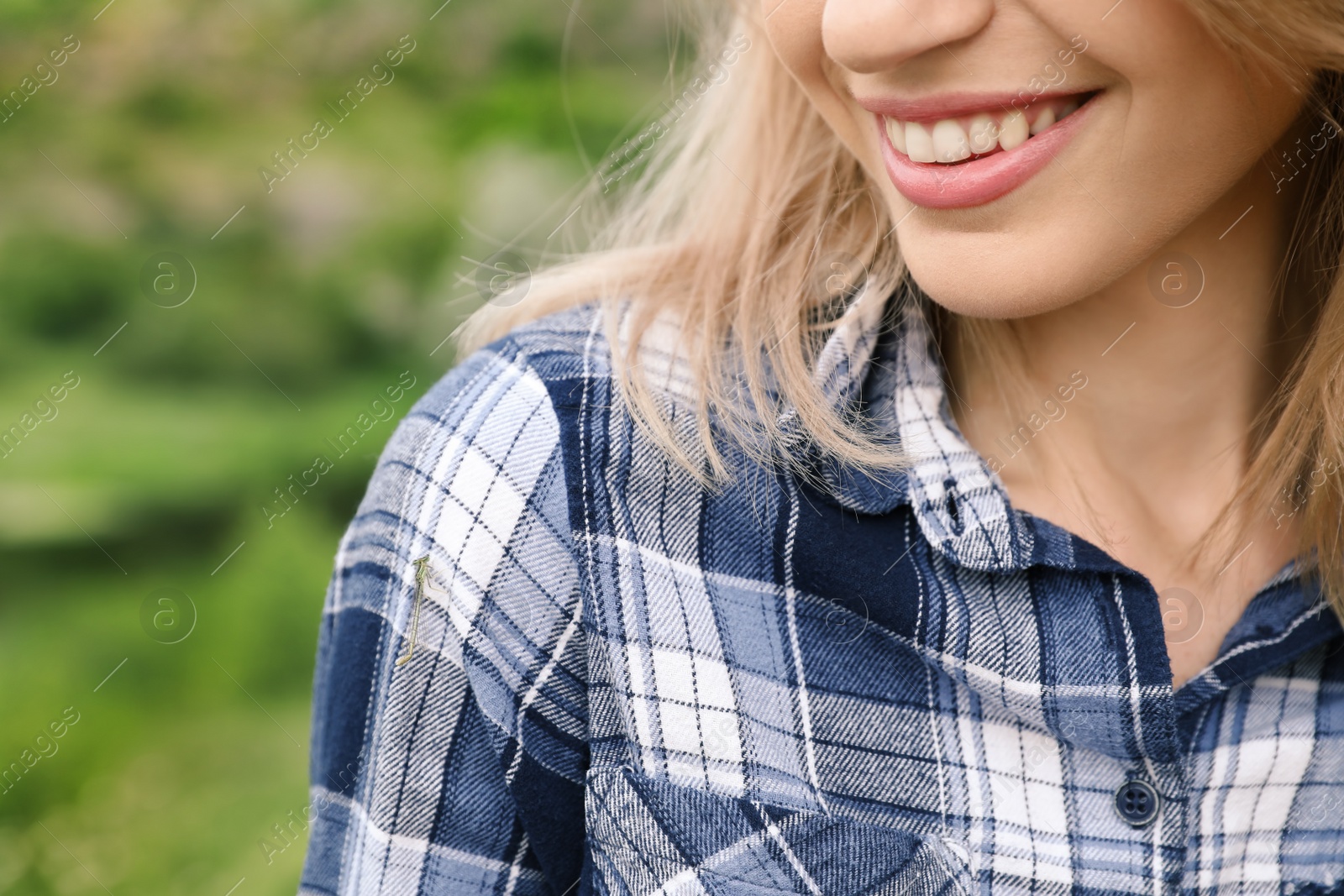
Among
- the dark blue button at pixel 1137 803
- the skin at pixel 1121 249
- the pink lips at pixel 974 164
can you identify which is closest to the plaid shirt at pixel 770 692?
the dark blue button at pixel 1137 803

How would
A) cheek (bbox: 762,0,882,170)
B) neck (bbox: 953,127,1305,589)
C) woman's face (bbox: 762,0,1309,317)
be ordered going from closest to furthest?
woman's face (bbox: 762,0,1309,317) → cheek (bbox: 762,0,882,170) → neck (bbox: 953,127,1305,589)

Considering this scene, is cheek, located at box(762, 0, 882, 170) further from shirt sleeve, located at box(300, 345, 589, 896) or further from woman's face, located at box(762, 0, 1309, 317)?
shirt sleeve, located at box(300, 345, 589, 896)

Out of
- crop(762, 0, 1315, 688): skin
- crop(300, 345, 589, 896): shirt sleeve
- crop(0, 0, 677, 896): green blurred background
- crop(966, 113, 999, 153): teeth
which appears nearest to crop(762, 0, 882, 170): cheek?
crop(762, 0, 1315, 688): skin

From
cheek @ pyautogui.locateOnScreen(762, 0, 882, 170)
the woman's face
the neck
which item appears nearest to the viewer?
the woman's face

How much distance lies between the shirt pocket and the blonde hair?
0.27 m

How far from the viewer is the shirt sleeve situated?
38.4 inches

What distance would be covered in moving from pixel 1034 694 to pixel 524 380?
50cm

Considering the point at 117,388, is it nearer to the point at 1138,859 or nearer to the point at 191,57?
the point at 191,57

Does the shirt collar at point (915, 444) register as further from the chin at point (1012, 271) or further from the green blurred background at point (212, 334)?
the green blurred background at point (212, 334)

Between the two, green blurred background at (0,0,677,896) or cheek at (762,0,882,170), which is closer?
cheek at (762,0,882,170)

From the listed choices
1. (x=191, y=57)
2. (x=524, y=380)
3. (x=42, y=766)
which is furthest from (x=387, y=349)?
(x=524, y=380)

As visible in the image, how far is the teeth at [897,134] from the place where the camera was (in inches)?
37.4

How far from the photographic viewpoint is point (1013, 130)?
0.89m

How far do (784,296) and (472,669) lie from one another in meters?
0.45
